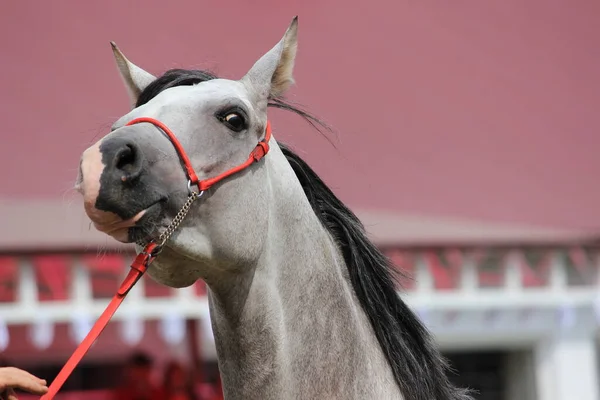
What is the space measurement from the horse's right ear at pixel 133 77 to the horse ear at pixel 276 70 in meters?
0.29

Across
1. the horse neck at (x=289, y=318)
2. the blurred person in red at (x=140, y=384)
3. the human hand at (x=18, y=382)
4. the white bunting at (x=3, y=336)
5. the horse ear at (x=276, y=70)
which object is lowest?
the human hand at (x=18, y=382)

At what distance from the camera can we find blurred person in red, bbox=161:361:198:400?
579cm

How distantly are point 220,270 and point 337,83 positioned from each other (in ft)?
17.7

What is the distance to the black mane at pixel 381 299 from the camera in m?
2.36

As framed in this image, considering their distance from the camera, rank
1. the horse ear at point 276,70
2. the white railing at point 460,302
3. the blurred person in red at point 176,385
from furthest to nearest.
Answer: the white railing at point 460,302 → the blurred person in red at point 176,385 → the horse ear at point 276,70

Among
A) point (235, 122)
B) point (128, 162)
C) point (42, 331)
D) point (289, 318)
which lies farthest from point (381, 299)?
point (42, 331)

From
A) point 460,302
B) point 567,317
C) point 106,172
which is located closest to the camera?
point 106,172

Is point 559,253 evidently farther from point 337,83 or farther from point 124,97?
point 124,97

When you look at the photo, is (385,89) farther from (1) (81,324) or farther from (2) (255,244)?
(2) (255,244)

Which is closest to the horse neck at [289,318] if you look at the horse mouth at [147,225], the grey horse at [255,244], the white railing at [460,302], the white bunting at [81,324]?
the grey horse at [255,244]

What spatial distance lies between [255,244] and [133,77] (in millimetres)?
623

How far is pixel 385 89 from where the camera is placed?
7.50m

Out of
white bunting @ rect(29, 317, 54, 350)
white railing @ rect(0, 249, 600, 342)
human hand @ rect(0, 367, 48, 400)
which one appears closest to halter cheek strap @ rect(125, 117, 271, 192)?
human hand @ rect(0, 367, 48, 400)

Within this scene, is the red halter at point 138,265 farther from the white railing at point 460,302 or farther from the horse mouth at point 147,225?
the white railing at point 460,302
